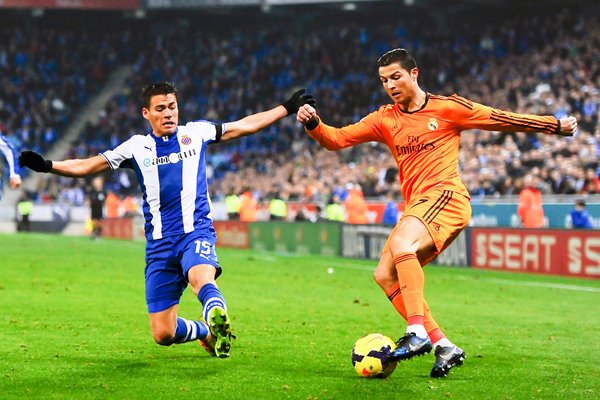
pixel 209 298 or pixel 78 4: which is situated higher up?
pixel 78 4

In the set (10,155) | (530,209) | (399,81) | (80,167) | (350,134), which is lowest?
(530,209)

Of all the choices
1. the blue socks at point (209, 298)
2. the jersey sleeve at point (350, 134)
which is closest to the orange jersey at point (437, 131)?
the jersey sleeve at point (350, 134)

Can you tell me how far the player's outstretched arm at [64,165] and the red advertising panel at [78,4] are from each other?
1668 inches

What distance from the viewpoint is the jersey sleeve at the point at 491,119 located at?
776cm

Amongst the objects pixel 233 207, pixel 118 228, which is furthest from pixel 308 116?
pixel 118 228

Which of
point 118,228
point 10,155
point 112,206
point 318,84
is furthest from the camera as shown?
point 318,84

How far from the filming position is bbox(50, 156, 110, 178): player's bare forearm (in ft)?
24.5

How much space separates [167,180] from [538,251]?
13.6m

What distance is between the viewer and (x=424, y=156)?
773 cm

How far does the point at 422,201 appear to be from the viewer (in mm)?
7617

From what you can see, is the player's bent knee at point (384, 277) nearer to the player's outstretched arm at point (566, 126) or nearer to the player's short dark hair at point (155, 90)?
the player's outstretched arm at point (566, 126)

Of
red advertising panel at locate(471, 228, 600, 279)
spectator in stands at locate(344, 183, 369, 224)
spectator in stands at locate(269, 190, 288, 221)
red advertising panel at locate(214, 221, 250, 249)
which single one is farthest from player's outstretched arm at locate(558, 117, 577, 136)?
spectator in stands at locate(269, 190, 288, 221)

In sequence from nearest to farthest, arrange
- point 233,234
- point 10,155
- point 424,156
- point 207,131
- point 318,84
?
point 424,156 < point 207,131 < point 10,155 < point 233,234 < point 318,84

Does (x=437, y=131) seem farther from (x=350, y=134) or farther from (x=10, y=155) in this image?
(x=10, y=155)
